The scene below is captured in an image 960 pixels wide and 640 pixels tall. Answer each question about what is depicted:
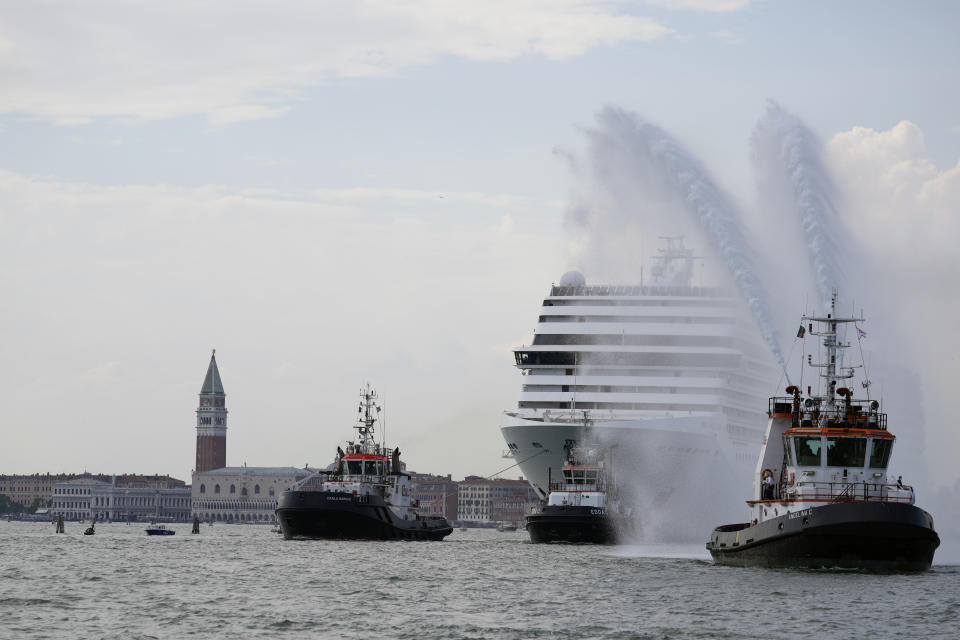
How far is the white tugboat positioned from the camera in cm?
9106

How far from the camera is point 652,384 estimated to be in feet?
307

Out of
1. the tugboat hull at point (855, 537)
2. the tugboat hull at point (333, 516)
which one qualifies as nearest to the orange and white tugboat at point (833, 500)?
the tugboat hull at point (855, 537)

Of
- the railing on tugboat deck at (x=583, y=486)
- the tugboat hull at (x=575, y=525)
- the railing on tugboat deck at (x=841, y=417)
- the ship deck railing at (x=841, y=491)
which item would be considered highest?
the railing on tugboat deck at (x=841, y=417)

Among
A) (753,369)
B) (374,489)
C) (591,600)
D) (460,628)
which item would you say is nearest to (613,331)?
(753,369)

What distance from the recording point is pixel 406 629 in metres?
39.9

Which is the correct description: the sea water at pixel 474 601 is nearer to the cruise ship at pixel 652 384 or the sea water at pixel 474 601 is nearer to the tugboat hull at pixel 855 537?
the tugboat hull at pixel 855 537

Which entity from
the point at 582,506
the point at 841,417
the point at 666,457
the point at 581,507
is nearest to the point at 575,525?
the point at 581,507

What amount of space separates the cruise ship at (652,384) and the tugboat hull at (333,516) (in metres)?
9.92

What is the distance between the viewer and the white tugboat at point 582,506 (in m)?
91.1

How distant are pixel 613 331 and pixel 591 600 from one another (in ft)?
166

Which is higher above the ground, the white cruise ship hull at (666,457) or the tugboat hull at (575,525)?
the white cruise ship hull at (666,457)

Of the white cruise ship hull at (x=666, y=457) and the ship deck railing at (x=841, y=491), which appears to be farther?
the white cruise ship hull at (x=666, y=457)

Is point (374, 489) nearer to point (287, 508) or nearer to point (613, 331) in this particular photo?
point (287, 508)

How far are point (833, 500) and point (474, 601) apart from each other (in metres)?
12.7
